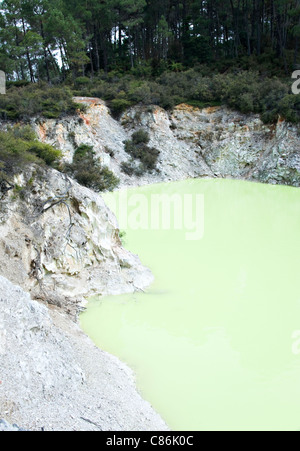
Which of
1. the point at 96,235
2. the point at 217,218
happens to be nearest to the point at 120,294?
the point at 96,235

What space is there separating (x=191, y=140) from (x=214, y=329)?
2219 centimetres

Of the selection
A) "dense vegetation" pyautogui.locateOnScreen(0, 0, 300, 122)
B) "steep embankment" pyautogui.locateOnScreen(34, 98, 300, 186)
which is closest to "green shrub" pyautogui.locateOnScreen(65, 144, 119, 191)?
"steep embankment" pyautogui.locateOnScreen(34, 98, 300, 186)

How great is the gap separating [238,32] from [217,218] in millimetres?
29233

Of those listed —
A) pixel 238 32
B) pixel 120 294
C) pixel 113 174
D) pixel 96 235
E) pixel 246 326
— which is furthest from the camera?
pixel 238 32

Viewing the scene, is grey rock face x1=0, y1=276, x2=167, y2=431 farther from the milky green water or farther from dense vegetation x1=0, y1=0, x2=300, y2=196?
dense vegetation x1=0, y1=0, x2=300, y2=196

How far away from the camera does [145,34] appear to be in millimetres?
38938

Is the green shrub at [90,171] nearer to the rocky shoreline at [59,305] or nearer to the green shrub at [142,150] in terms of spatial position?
the green shrub at [142,150]

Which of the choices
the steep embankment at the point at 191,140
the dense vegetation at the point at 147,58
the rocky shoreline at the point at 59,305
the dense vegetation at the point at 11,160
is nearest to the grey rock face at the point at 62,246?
the rocky shoreline at the point at 59,305

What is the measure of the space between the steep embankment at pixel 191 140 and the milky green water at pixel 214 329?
11.5 metres

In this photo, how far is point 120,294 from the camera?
26.9ft

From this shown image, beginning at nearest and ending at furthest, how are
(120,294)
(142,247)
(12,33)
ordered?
1. (120,294)
2. (142,247)
3. (12,33)

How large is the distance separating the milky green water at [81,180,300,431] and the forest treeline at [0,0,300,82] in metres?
24.1

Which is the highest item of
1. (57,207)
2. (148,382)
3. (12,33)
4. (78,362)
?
(12,33)

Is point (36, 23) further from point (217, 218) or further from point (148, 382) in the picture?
point (148, 382)
